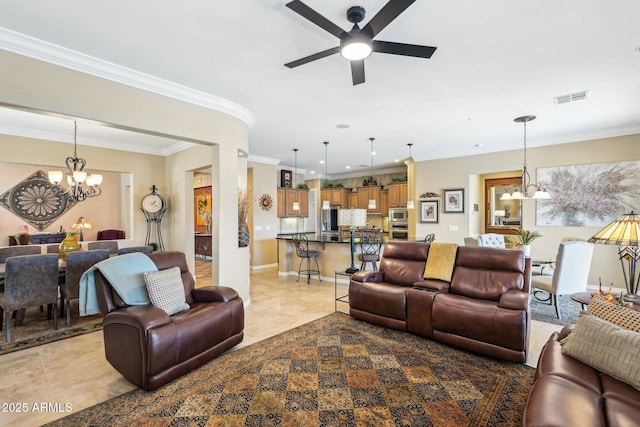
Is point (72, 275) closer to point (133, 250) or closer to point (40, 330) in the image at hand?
point (40, 330)

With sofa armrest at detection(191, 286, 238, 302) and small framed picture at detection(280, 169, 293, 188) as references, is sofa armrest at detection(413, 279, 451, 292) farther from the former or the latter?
small framed picture at detection(280, 169, 293, 188)

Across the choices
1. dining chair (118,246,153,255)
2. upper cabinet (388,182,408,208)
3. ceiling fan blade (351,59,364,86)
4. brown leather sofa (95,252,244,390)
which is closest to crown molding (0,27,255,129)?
brown leather sofa (95,252,244,390)

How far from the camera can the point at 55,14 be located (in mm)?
2215

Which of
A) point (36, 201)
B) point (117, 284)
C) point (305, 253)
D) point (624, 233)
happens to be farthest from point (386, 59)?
point (36, 201)

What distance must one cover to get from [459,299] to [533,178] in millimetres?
4354

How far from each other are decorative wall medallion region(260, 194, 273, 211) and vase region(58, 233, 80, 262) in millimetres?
3868

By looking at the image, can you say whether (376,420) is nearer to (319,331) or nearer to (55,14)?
(319,331)

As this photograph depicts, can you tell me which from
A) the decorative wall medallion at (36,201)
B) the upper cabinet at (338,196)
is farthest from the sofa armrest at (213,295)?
the decorative wall medallion at (36,201)

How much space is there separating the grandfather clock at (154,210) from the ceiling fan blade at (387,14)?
5.81 metres

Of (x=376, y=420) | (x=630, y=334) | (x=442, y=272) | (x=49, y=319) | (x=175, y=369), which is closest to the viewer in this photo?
(x=630, y=334)

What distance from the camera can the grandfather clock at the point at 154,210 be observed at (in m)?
6.20

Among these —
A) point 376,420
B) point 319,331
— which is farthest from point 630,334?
point 319,331

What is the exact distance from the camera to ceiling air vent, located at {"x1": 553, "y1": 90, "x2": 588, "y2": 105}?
3.70 meters

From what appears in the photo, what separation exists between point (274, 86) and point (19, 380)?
3697 millimetres
